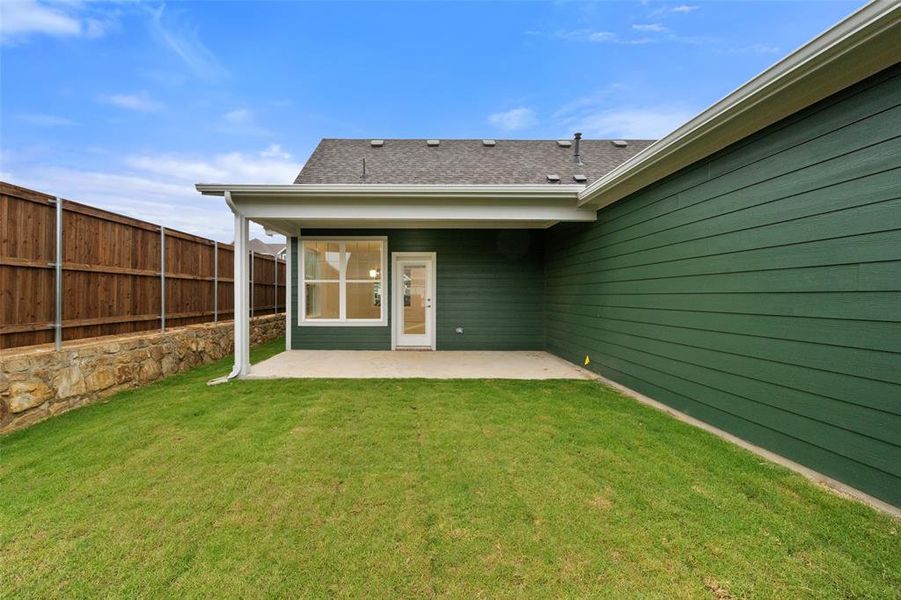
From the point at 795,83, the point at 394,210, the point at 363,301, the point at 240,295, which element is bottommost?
the point at 363,301

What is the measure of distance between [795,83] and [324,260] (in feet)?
22.0

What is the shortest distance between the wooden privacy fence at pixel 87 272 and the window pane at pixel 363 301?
2349mm

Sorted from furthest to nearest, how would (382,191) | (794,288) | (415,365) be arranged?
(415,365) < (382,191) < (794,288)

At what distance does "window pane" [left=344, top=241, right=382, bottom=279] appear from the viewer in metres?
6.92

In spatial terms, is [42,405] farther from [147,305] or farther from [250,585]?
[250,585]

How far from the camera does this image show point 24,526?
175 cm

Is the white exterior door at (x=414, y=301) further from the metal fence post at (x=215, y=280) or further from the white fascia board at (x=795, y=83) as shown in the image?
the white fascia board at (x=795, y=83)

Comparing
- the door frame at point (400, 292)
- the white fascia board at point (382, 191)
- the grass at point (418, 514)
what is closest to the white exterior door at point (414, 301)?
the door frame at point (400, 292)

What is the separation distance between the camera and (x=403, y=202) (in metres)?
4.67

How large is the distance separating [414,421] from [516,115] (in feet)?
41.1

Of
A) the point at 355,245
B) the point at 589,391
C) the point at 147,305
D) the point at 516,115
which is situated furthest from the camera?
the point at 516,115

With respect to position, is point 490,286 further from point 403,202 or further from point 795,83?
point 795,83

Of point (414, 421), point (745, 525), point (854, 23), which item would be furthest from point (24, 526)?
point (854, 23)

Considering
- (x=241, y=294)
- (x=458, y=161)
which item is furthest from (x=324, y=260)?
(x=458, y=161)
